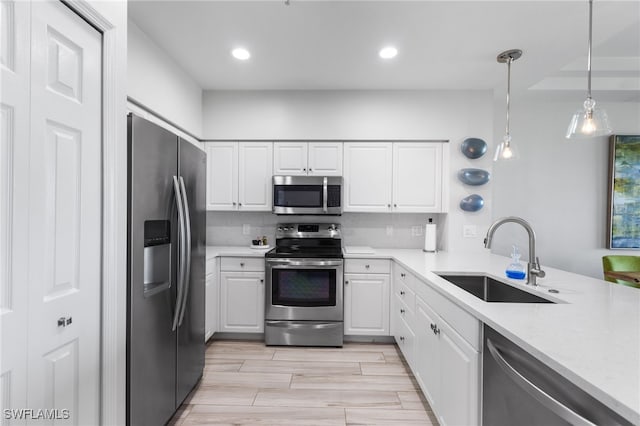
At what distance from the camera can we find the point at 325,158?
11.0 feet

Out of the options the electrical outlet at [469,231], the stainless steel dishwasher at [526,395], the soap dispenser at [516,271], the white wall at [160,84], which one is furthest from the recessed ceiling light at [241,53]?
the electrical outlet at [469,231]

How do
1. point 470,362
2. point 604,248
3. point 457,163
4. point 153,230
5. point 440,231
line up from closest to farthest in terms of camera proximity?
point 470,362, point 153,230, point 457,163, point 440,231, point 604,248

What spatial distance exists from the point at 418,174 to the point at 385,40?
1.47m

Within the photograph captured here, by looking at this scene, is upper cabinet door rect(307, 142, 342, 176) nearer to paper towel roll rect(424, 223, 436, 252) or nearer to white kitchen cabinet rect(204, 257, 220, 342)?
paper towel roll rect(424, 223, 436, 252)

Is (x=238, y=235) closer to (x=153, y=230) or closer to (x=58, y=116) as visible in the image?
(x=153, y=230)

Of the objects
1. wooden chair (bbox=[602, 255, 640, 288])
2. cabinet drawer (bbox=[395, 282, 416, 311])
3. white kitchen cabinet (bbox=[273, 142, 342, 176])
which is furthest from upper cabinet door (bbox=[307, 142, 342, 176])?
wooden chair (bbox=[602, 255, 640, 288])

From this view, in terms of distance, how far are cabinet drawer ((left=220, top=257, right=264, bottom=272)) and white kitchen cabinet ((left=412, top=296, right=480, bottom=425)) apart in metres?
1.60

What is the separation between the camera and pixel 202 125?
3371mm

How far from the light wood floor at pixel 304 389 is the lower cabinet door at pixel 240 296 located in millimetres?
223

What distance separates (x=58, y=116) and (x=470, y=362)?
1.90 meters

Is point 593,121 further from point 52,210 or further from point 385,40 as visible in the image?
point 52,210

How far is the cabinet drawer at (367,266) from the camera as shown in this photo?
10.0 ft

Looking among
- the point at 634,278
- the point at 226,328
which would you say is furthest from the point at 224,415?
the point at 634,278

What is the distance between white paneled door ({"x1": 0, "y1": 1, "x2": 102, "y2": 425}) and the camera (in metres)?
0.94
